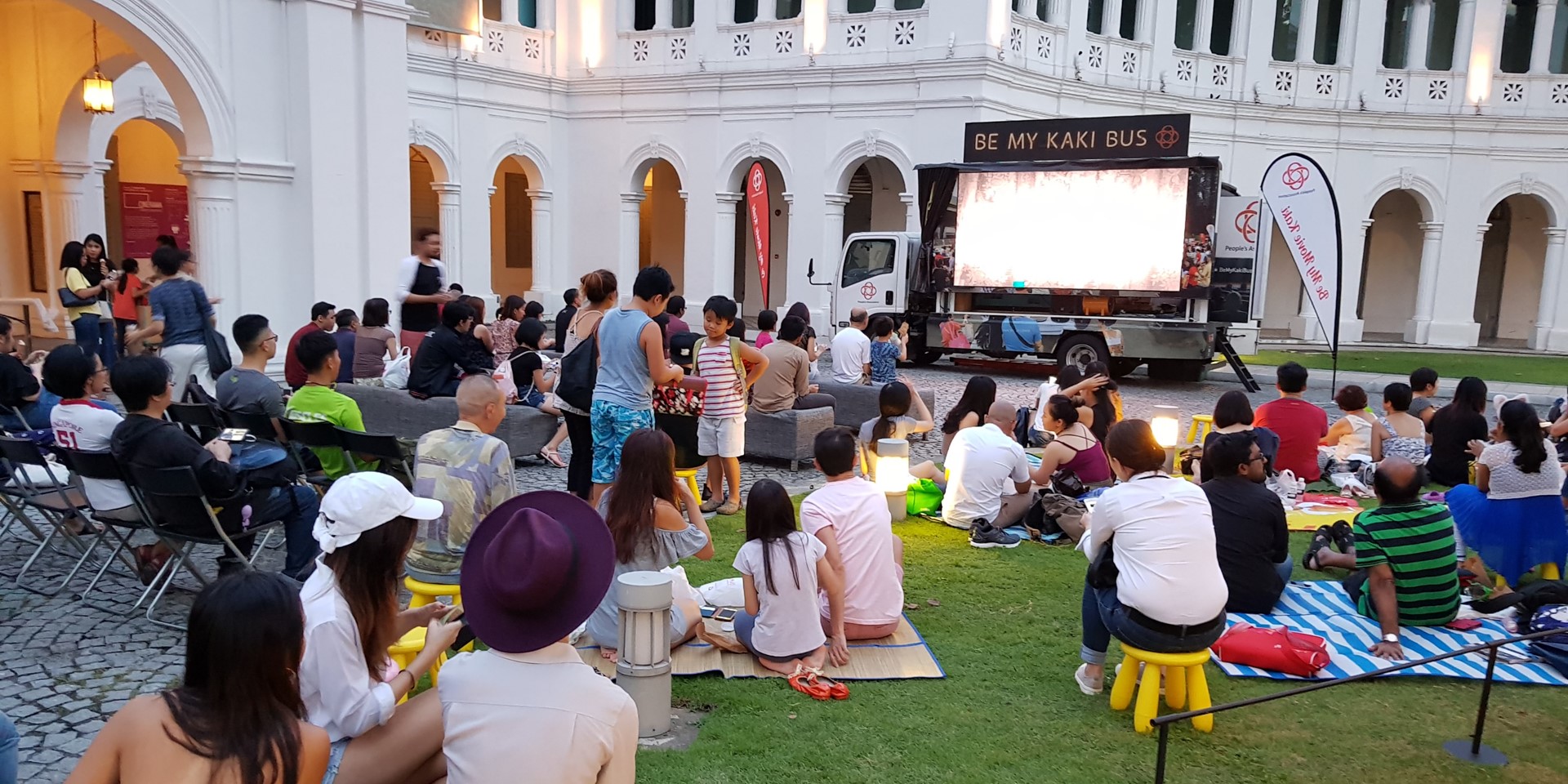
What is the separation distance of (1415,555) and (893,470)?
319 centimetres

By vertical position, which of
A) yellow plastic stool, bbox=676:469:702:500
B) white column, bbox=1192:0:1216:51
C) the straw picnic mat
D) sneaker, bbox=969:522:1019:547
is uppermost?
white column, bbox=1192:0:1216:51

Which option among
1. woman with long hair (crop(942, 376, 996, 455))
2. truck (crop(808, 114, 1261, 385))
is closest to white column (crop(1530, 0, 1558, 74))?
truck (crop(808, 114, 1261, 385))

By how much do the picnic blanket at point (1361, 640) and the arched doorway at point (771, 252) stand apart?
1803 cm

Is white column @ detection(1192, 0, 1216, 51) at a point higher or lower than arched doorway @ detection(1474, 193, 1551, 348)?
higher

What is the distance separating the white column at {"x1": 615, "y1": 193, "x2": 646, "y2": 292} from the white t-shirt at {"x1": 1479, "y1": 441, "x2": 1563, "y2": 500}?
18.9 meters

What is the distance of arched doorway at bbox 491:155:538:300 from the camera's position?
2616cm

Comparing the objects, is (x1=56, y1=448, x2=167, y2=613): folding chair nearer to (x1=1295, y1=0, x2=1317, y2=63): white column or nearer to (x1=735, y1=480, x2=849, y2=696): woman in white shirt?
(x1=735, y1=480, x2=849, y2=696): woman in white shirt

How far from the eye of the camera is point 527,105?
73.6ft

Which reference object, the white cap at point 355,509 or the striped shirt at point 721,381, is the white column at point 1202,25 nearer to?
the striped shirt at point 721,381

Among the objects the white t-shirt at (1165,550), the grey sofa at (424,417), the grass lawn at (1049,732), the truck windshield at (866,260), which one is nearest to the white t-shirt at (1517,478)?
the grass lawn at (1049,732)

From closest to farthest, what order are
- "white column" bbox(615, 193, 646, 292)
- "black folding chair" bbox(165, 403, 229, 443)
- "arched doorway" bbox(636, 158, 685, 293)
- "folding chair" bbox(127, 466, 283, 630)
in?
"folding chair" bbox(127, 466, 283, 630) → "black folding chair" bbox(165, 403, 229, 443) → "white column" bbox(615, 193, 646, 292) → "arched doorway" bbox(636, 158, 685, 293)

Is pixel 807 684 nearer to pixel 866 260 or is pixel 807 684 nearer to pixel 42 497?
pixel 42 497

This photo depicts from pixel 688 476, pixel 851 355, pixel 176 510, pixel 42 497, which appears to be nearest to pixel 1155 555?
pixel 688 476

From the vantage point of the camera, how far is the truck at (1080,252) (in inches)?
581
